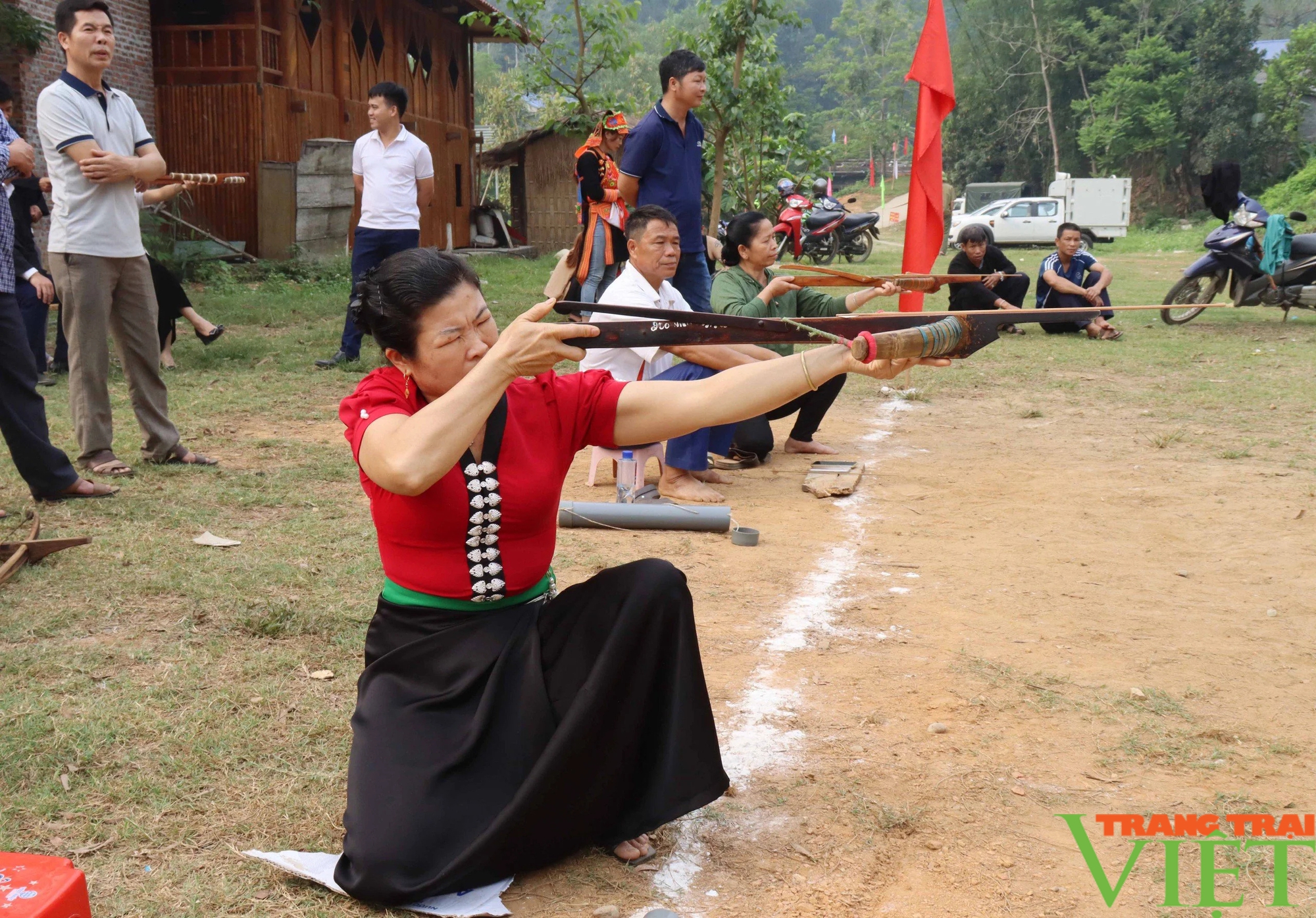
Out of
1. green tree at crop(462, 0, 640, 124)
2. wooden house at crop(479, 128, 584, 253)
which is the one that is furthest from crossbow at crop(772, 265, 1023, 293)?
wooden house at crop(479, 128, 584, 253)

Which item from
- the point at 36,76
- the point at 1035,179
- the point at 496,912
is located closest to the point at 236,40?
the point at 36,76

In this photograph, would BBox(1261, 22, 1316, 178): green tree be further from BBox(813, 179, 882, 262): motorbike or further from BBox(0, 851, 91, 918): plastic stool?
BBox(0, 851, 91, 918): plastic stool

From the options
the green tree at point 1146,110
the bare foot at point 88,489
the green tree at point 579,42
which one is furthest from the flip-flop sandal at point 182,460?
the green tree at point 1146,110

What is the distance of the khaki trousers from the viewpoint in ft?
16.8

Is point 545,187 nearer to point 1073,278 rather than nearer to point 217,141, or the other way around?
point 217,141

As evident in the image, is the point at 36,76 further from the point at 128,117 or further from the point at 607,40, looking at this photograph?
the point at 128,117

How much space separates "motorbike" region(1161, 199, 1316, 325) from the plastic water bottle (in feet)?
26.1

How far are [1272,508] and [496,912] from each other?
13.9ft

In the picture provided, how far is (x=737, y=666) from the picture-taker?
3512mm

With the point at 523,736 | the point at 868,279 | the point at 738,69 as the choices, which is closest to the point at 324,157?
the point at 738,69

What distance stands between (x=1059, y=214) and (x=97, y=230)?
29680mm

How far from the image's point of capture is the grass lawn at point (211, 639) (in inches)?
99.0

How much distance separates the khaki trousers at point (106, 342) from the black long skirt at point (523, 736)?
11.1 feet

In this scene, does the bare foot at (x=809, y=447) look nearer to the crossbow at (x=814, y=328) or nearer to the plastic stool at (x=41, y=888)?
the crossbow at (x=814, y=328)
